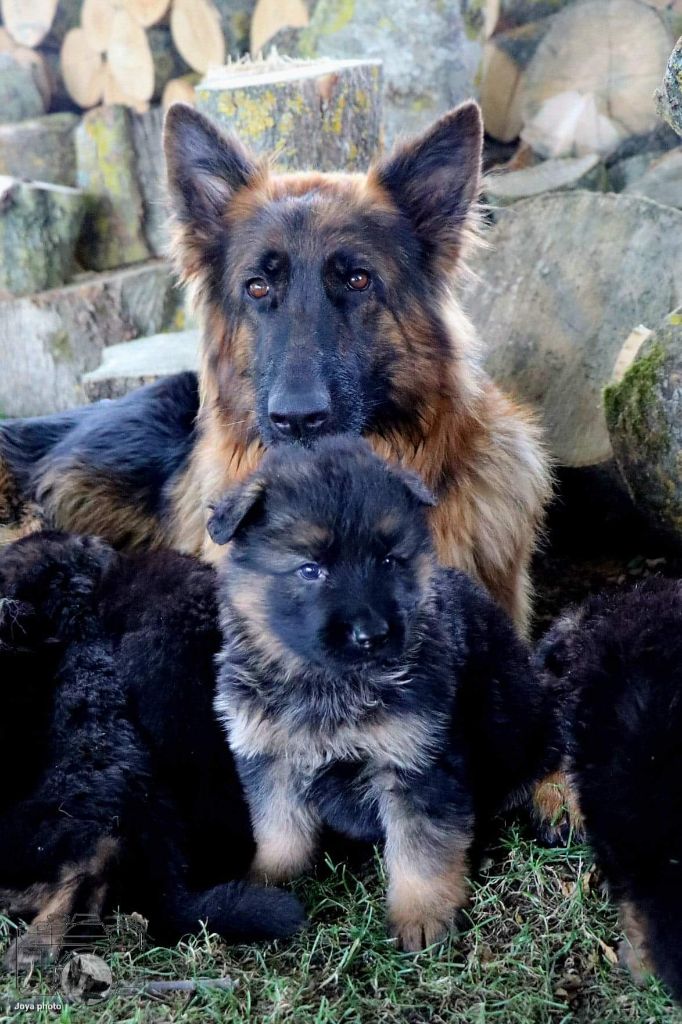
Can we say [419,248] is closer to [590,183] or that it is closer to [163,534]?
[163,534]

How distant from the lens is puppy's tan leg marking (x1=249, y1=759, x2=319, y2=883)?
3.27 m

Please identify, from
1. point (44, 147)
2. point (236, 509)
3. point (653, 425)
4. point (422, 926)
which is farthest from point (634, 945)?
point (44, 147)

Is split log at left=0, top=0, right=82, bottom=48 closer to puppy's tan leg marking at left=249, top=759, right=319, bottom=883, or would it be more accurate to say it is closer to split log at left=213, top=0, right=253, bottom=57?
split log at left=213, top=0, right=253, bottom=57

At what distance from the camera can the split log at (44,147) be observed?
386 inches

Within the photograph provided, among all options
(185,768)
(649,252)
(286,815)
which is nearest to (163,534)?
(185,768)

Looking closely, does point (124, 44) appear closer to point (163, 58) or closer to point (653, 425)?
point (163, 58)

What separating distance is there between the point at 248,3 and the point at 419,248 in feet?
19.5

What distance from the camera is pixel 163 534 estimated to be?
5051 mm

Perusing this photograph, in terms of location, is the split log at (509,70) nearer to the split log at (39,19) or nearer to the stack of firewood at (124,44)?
the stack of firewood at (124,44)

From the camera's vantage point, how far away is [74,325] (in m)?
8.70

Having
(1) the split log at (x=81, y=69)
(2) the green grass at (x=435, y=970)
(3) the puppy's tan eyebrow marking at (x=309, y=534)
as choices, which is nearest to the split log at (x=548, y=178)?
(1) the split log at (x=81, y=69)

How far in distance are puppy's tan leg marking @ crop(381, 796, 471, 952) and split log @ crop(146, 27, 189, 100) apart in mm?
8013

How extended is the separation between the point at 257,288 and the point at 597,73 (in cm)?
545

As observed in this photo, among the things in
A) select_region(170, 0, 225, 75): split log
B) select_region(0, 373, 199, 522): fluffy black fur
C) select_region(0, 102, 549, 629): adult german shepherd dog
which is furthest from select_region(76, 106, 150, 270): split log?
select_region(0, 102, 549, 629): adult german shepherd dog
